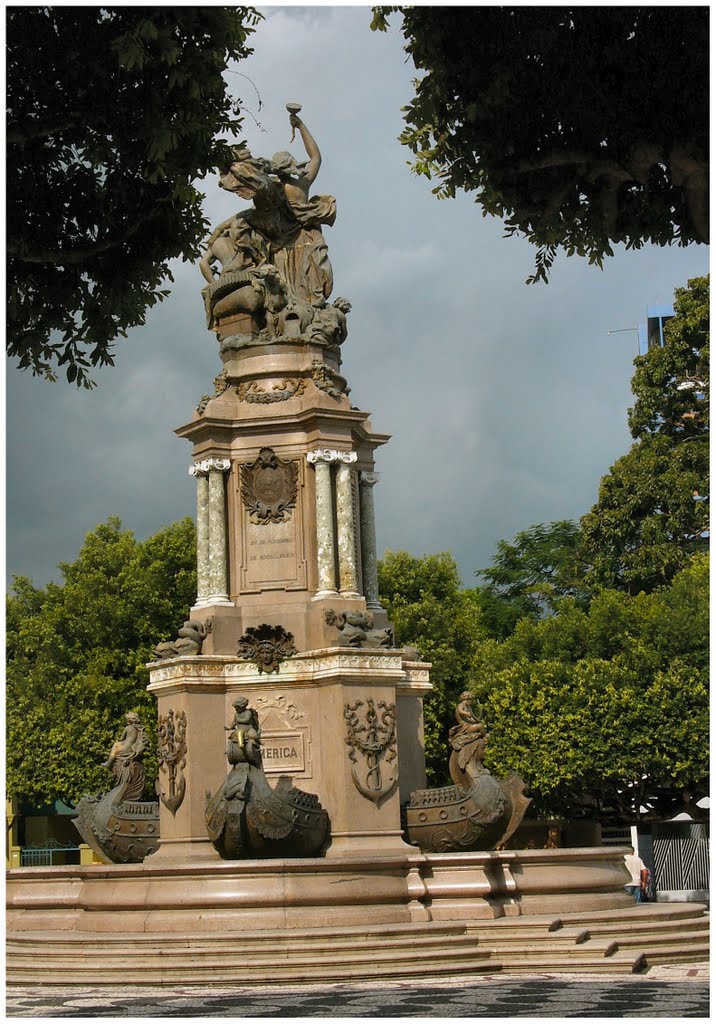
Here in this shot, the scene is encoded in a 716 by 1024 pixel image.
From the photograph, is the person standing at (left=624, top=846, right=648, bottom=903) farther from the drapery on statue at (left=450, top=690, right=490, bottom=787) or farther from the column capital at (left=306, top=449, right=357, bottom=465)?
the column capital at (left=306, top=449, right=357, bottom=465)

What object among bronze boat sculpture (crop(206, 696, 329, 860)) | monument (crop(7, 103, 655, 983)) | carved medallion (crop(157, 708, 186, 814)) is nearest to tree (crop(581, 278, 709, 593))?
monument (crop(7, 103, 655, 983))

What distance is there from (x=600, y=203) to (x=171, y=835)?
39.1 feet

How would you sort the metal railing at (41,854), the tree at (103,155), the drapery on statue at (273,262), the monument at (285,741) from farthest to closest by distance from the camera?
1. the metal railing at (41,854)
2. the drapery on statue at (273,262)
3. the monument at (285,741)
4. the tree at (103,155)

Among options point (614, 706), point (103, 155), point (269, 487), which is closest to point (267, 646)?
point (269, 487)

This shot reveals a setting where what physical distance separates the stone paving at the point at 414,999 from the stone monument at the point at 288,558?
455 cm

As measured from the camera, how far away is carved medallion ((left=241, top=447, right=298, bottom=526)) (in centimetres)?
2219

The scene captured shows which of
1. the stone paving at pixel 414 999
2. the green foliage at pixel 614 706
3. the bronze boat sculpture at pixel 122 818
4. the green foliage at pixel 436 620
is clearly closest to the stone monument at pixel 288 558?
the bronze boat sculpture at pixel 122 818

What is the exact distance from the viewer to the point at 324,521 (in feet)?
71.4

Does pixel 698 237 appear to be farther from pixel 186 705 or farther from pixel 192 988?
pixel 186 705

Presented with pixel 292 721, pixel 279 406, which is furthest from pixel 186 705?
pixel 279 406

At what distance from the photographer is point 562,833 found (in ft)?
131

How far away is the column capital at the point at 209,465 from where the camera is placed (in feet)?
73.4

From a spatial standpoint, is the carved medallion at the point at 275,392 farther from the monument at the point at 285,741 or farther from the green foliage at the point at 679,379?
the green foliage at the point at 679,379

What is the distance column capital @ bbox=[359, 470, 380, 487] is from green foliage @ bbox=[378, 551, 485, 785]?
19276 millimetres
